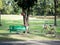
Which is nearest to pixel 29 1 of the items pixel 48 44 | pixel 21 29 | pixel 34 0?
pixel 34 0

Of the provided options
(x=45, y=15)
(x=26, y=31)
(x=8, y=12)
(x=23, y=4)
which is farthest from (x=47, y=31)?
(x=8, y=12)

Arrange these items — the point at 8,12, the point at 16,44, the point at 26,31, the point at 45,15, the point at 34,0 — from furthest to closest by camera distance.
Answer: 1. the point at 8,12
2. the point at 45,15
3. the point at 34,0
4. the point at 26,31
5. the point at 16,44

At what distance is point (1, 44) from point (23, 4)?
31.2 ft

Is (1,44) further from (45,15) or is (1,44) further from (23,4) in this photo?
(45,15)

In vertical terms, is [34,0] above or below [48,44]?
above

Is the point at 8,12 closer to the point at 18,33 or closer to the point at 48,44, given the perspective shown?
the point at 18,33

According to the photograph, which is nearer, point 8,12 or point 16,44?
point 16,44

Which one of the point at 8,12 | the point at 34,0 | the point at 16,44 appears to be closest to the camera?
the point at 16,44

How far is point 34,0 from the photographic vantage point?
947 inches

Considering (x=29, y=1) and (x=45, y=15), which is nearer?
(x=29, y=1)

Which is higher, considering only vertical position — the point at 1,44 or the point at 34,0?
the point at 34,0

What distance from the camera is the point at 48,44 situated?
14.9 m

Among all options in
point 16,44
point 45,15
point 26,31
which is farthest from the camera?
point 45,15

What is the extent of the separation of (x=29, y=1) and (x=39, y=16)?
82078 millimetres
